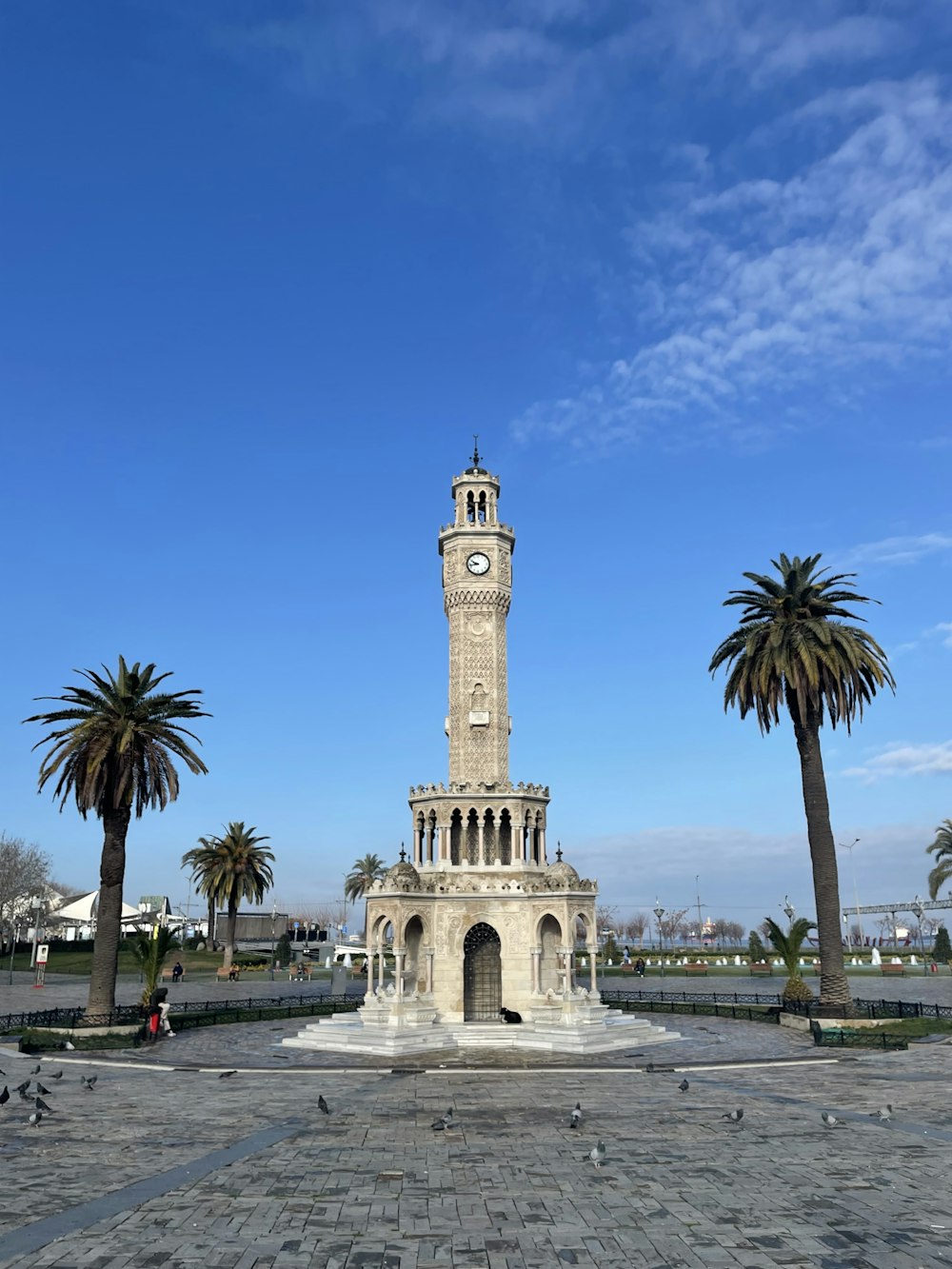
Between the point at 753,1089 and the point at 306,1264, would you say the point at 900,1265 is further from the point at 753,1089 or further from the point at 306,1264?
the point at 753,1089

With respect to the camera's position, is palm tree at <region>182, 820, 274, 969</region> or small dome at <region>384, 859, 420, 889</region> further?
palm tree at <region>182, 820, 274, 969</region>

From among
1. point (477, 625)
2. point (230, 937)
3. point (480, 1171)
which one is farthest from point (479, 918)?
point (230, 937)

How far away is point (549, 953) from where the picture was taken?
42.1 metres

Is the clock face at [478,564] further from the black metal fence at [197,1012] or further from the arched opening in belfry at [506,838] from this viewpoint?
the black metal fence at [197,1012]

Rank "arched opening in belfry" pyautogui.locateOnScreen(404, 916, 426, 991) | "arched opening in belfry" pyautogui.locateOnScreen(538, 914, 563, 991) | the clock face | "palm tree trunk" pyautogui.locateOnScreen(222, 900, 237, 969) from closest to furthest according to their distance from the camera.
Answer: "arched opening in belfry" pyautogui.locateOnScreen(538, 914, 563, 991) → "arched opening in belfry" pyautogui.locateOnScreen(404, 916, 426, 991) → the clock face → "palm tree trunk" pyautogui.locateOnScreen(222, 900, 237, 969)

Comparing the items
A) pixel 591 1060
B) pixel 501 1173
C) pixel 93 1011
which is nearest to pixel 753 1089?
pixel 591 1060

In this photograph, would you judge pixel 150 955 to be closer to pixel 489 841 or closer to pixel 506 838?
pixel 489 841

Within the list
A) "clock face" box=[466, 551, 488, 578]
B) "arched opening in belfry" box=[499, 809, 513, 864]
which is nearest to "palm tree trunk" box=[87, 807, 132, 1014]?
"arched opening in belfry" box=[499, 809, 513, 864]

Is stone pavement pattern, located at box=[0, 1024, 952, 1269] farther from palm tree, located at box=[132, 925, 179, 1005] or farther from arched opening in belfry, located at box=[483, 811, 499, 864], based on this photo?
arched opening in belfry, located at box=[483, 811, 499, 864]

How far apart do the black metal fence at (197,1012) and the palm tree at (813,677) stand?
2321cm

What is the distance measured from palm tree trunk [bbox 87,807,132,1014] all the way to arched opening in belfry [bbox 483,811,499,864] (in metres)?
14.9

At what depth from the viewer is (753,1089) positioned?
24625mm

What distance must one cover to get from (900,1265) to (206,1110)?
15428 mm

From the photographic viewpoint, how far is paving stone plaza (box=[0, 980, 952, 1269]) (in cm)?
1230
